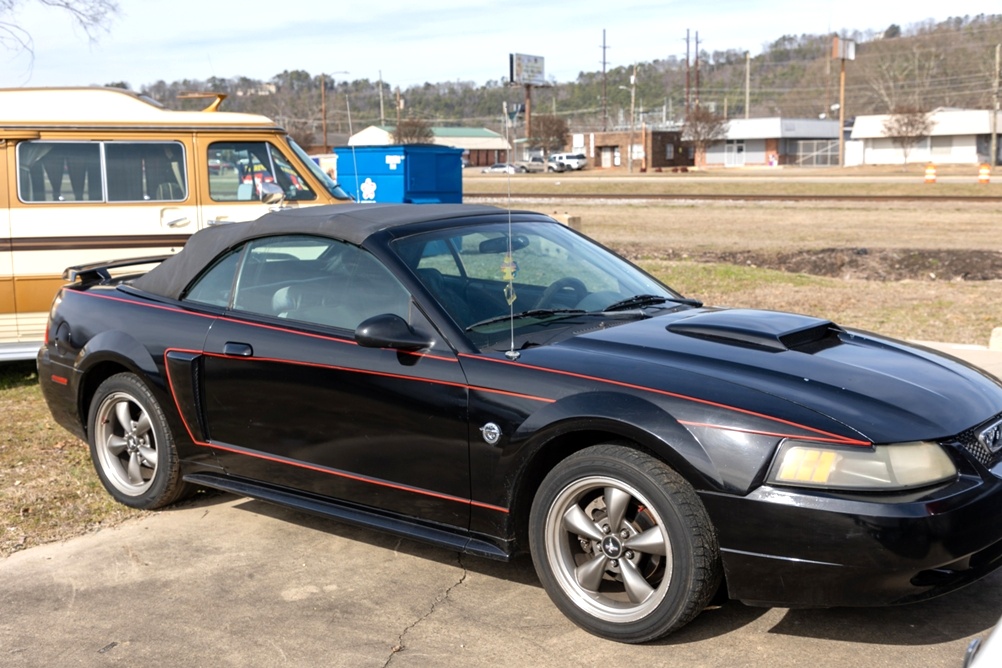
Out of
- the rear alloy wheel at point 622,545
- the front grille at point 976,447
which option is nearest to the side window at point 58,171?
the rear alloy wheel at point 622,545

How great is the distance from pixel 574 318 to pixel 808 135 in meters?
89.1

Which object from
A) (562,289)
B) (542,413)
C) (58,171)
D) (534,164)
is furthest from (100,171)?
(534,164)

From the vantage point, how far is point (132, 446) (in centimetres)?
547

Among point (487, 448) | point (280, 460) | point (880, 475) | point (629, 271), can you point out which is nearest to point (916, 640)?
point (880, 475)

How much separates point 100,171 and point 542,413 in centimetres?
641

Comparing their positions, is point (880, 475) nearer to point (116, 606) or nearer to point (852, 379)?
point (852, 379)

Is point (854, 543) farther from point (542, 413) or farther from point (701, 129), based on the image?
point (701, 129)

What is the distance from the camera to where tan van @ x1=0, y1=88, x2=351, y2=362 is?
8.60m

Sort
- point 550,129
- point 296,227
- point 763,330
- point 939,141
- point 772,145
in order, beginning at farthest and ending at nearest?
point 772,145 < point 550,129 < point 939,141 < point 296,227 < point 763,330

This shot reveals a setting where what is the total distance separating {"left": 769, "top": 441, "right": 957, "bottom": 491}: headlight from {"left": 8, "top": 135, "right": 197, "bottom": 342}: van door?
270 inches

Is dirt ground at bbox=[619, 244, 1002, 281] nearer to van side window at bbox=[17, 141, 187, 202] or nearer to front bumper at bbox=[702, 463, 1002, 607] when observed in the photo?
van side window at bbox=[17, 141, 187, 202]

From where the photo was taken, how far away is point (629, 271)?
211 inches

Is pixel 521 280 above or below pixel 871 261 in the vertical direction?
above

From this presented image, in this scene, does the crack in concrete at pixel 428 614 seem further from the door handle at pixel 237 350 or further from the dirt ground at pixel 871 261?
the dirt ground at pixel 871 261
